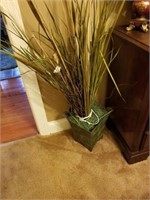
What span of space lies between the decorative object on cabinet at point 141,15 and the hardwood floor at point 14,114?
111 cm

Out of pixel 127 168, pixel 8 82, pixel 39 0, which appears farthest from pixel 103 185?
pixel 8 82

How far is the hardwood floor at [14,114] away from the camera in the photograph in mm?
1436

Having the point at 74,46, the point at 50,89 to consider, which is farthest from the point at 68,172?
the point at 74,46

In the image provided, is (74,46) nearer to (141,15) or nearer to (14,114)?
(141,15)

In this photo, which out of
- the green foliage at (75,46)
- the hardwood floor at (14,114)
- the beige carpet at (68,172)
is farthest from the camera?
the hardwood floor at (14,114)

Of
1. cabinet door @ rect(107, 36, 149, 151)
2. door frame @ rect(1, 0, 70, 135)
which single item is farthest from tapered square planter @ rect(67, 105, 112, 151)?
door frame @ rect(1, 0, 70, 135)

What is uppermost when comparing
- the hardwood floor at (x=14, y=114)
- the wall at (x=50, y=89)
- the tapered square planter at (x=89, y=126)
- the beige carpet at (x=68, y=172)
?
the wall at (x=50, y=89)

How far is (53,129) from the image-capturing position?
4.54 feet

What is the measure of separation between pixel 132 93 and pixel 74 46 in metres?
0.41

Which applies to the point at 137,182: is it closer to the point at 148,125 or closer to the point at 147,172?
the point at 147,172

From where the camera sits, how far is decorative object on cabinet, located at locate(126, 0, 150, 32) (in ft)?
2.75

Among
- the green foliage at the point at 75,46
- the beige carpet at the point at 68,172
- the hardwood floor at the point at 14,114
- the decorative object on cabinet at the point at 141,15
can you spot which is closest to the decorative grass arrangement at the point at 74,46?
the green foliage at the point at 75,46

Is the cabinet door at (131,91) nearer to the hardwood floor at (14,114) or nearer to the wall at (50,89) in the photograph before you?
the wall at (50,89)

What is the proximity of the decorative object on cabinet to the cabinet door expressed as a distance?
0.37 feet
